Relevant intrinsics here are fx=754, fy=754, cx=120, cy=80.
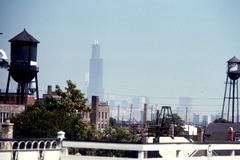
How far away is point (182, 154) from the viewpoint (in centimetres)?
7138

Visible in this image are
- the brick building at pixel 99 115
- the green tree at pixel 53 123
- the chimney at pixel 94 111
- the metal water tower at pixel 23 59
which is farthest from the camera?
the brick building at pixel 99 115

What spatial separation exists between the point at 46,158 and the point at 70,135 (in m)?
21.4

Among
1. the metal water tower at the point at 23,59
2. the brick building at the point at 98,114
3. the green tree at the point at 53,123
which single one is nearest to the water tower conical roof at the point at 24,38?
the metal water tower at the point at 23,59

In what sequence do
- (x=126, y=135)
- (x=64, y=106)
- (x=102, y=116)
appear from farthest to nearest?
(x=102, y=116), (x=126, y=135), (x=64, y=106)

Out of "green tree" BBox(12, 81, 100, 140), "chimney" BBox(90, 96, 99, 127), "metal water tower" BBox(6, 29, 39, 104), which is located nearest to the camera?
"green tree" BBox(12, 81, 100, 140)

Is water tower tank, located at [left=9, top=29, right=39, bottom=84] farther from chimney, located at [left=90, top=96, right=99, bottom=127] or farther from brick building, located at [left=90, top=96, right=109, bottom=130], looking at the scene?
chimney, located at [left=90, top=96, right=99, bottom=127]

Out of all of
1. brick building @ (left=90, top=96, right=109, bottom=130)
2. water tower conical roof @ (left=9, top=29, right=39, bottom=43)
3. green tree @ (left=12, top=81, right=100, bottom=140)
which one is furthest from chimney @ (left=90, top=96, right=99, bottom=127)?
green tree @ (left=12, top=81, right=100, bottom=140)

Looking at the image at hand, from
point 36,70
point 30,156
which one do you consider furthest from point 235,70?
point 30,156

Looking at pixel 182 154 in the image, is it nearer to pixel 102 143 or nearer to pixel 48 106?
pixel 102 143

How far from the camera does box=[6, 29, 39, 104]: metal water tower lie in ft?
373

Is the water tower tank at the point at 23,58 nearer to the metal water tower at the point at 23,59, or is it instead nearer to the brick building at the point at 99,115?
the metal water tower at the point at 23,59

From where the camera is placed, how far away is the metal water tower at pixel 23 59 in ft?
373

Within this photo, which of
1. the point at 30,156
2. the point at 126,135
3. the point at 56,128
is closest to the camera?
the point at 30,156

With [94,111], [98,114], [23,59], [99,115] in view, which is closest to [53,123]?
[23,59]
